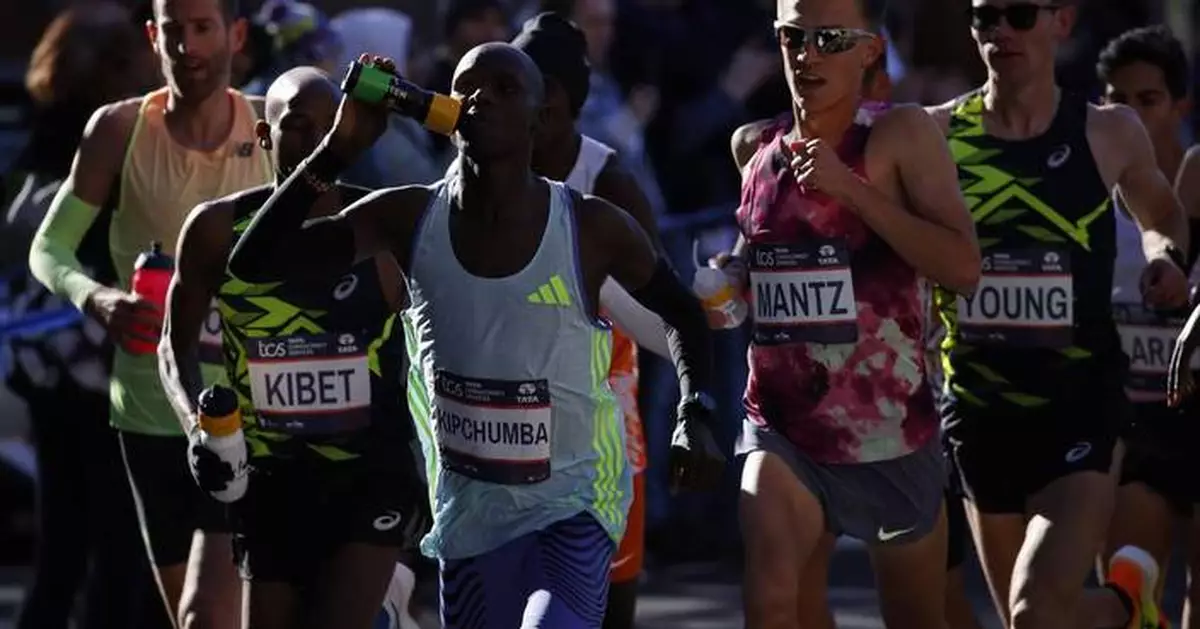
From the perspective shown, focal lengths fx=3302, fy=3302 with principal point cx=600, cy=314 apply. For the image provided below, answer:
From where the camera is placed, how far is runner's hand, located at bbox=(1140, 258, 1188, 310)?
8703 mm

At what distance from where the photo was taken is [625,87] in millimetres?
14789

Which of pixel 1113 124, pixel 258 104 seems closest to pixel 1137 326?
pixel 1113 124

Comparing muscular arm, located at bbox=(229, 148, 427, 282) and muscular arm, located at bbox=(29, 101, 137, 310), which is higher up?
muscular arm, located at bbox=(229, 148, 427, 282)

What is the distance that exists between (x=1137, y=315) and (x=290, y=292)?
9.71 feet

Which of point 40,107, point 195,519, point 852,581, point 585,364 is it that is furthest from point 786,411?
point 852,581

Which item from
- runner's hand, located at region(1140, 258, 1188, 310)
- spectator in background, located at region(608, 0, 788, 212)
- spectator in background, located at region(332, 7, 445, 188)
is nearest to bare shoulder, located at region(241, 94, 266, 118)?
spectator in background, located at region(332, 7, 445, 188)

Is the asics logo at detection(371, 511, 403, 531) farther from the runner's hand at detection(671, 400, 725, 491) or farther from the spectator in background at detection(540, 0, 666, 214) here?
the spectator in background at detection(540, 0, 666, 214)

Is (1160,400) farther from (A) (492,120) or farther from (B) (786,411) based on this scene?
(A) (492,120)

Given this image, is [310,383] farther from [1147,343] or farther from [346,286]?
[1147,343]

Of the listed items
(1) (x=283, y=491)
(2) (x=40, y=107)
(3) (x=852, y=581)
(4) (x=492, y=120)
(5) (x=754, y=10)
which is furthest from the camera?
(5) (x=754, y=10)

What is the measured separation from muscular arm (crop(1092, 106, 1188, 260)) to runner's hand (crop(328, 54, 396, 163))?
2581 millimetres

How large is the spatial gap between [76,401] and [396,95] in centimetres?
361

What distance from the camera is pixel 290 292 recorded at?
309 inches

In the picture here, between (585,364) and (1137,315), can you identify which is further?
(1137,315)
